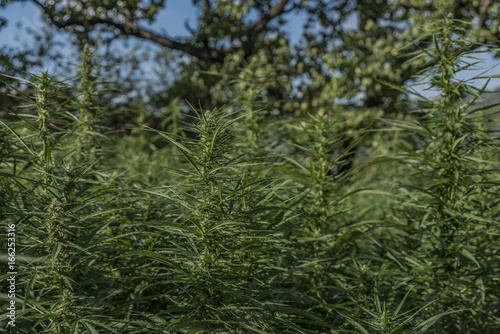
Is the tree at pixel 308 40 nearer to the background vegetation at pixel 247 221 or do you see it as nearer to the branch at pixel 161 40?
the branch at pixel 161 40

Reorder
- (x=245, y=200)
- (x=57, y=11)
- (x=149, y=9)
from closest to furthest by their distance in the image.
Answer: (x=245, y=200), (x=57, y=11), (x=149, y=9)

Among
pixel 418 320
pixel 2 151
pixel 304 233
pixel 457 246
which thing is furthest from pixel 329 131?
pixel 2 151

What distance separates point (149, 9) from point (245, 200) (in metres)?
5.56

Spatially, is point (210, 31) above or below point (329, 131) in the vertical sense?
above

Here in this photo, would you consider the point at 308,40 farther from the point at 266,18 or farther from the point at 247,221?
the point at 247,221

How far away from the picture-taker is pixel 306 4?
20.6ft

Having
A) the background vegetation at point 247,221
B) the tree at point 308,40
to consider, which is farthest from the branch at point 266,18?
the background vegetation at point 247,221

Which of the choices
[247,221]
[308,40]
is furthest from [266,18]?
[247,221]

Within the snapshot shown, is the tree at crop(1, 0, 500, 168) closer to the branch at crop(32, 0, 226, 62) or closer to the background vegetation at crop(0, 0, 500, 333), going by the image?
the branch at crop(32, 0, 226, 62)

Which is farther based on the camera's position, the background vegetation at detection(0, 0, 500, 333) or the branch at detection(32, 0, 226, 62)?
the branch at detection(32, 0, 226, 62)

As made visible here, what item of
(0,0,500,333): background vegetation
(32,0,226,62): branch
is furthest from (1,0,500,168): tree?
(0,0,500,333): background vegetation

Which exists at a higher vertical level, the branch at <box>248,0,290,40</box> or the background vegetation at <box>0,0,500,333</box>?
the branch at <box>248,0,290,40</box>

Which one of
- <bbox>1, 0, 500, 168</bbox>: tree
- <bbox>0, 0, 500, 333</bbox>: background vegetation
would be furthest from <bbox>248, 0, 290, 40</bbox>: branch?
<bbox>0, 0, 500, 333</bbox>: background vegetation

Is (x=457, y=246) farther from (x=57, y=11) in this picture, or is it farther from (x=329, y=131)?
(x=57, y=11)
